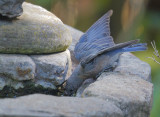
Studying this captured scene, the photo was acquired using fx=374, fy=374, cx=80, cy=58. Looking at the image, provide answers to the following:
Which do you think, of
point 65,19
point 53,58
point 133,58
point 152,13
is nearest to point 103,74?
point 53,58

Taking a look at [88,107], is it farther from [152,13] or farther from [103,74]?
[152,13]

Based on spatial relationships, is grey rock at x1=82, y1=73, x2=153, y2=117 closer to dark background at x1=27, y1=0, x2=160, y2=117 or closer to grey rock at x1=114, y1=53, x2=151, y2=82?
grey rock at x1=114, y1=53, x2=151, y2=82

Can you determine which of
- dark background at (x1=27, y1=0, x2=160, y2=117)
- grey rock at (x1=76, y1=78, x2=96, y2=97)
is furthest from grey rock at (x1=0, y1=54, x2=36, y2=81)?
dark background at (x1=27, y1=0, x2=160, y2=117)

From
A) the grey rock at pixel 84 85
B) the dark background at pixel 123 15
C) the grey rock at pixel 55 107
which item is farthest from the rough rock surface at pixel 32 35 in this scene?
the dark background at pixel 123 15

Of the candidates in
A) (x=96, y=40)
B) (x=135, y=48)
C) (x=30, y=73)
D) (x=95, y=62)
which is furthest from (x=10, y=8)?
(x=135, y=48)

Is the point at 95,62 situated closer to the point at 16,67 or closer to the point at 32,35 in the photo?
the point at 32,35
